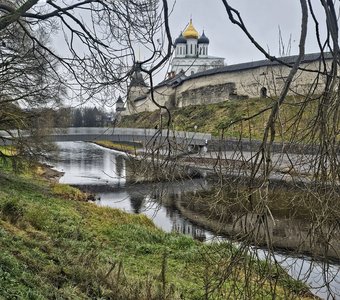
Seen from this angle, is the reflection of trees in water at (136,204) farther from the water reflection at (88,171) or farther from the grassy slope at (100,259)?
the grassy slope at (100,259)

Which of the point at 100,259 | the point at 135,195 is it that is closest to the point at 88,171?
the point at 135,195

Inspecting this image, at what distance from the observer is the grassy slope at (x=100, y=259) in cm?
394

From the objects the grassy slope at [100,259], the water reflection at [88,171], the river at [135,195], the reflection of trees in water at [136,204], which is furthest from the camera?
the water reflection at [88,171]

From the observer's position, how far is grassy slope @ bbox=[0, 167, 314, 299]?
3939 mm

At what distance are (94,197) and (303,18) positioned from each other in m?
15.8

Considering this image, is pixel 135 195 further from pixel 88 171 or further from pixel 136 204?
pixel 88 171

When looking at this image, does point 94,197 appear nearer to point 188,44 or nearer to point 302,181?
point 302,181

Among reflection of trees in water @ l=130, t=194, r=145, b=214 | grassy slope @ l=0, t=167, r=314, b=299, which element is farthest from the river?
grassy slope @ l=0, t=167, r=314, b=299

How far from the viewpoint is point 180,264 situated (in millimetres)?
7973

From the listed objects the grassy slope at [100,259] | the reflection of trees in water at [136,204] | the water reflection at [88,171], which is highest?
the grassy slope at [100,259]

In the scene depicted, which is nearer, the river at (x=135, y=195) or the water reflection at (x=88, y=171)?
the river at (x=135, y=195)

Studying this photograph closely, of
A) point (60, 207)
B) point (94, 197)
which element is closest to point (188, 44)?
point (94, 197)

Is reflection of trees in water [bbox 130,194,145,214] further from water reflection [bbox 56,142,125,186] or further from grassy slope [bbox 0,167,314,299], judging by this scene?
grassy slope [bbox 0,167,314,299]

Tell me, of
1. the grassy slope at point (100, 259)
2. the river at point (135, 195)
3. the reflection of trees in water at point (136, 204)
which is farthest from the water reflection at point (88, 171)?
the grassy slope at point (100, 259)
